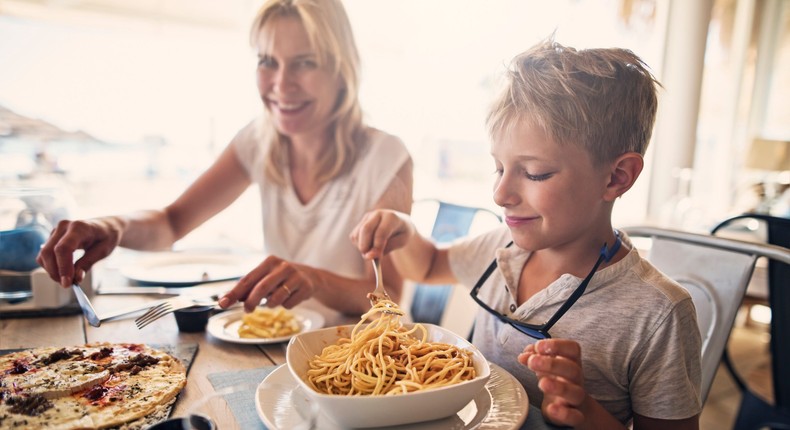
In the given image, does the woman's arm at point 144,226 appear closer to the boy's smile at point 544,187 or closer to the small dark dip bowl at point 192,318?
the small dark dip bowl at point 192,318

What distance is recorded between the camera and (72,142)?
471 centimetres

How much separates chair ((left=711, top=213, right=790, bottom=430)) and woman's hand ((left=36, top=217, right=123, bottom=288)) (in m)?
1.64

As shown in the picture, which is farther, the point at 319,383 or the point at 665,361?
the point at 665,361

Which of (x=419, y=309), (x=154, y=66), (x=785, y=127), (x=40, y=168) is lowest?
(x=419, y=309)

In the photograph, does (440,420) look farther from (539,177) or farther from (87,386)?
(87,386)

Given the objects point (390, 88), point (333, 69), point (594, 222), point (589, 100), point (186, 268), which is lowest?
point (186, 268)

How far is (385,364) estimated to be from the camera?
2.94ft

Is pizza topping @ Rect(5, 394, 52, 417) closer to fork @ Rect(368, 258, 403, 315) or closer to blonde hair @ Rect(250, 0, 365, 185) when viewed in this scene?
fork @ Rect(368, 258, 403, 315)

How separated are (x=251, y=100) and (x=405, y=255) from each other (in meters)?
4.08

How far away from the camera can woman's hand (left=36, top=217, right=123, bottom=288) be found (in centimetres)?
124

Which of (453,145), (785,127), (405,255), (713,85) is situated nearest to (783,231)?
(405,255)

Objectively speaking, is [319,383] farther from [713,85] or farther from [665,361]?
[713,85]

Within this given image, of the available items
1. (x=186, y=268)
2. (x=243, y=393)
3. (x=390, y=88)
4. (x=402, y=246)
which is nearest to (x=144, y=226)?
(x=186, y=268)

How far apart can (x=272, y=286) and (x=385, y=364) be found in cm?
42
